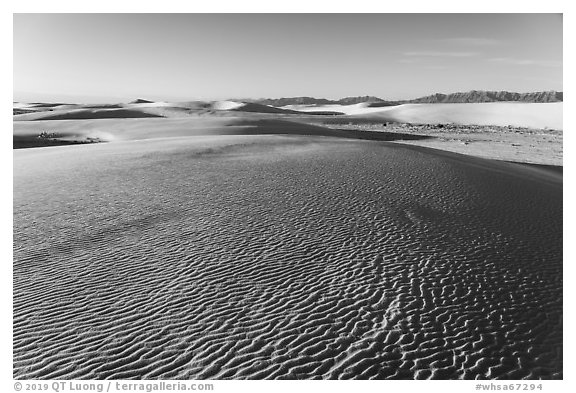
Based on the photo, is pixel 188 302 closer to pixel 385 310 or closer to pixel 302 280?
pixel 302 280

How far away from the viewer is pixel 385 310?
736 cm

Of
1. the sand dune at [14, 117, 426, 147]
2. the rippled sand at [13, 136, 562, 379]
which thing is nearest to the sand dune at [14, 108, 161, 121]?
the sand dune at [14, 117, 426, 147]

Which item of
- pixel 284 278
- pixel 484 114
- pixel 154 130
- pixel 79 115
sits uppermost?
pixel 79 115

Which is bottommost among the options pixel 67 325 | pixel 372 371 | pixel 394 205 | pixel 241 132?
pixel 372 371

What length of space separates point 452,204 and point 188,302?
8.80 metres

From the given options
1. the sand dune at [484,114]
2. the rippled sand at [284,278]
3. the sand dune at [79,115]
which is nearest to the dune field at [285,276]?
the rippled sand at [284,278]

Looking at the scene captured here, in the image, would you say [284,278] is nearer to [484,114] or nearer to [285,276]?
[285,276]

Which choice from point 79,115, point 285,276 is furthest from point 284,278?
point 79,115

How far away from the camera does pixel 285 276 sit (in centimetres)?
834

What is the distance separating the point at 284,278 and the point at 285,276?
0.27 feet

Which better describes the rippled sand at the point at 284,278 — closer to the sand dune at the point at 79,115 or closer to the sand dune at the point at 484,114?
the sand dune at the point at 79,115

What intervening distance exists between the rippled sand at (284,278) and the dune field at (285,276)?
0.03 metres

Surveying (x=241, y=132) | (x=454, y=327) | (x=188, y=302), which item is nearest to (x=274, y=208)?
(x=188, y=302)

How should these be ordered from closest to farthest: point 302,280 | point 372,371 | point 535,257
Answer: point 372,371
point 302,280
point 535,257
